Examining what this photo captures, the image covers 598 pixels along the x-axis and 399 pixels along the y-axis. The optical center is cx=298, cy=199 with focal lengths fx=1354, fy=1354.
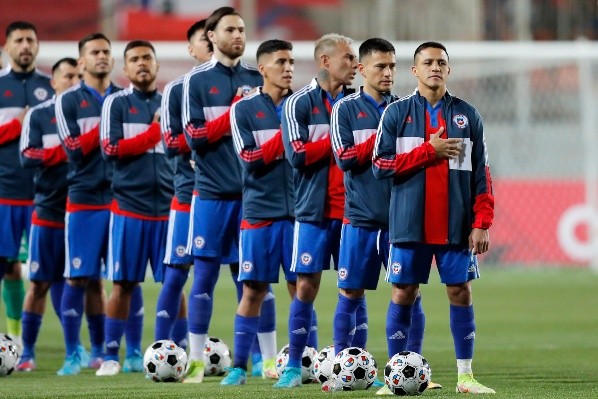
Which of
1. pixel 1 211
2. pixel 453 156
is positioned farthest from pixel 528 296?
pixel 453 156

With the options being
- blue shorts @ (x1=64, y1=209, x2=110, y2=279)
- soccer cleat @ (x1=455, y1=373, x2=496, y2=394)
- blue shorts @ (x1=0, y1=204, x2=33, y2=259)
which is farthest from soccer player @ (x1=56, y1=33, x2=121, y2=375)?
soccer cleat @ (x1=455, y1=373, x2=496, y2=394)

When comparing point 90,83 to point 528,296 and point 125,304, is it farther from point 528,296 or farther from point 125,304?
point 528,296

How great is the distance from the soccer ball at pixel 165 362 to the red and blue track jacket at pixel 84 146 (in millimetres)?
1777

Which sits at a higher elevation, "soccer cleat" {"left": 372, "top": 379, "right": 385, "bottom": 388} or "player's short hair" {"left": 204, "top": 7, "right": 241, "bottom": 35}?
"player's short hair" {"left": 204, "top": 7, "right": 241, "bottom": 35}

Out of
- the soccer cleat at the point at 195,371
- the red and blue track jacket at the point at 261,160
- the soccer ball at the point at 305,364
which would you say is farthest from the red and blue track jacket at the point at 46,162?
the soccer ball at the point at 305,364

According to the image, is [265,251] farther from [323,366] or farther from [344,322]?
[323,366]

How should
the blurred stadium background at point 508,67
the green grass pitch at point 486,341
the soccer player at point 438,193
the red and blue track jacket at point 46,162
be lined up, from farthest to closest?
1. the blurred stadium background at point 508,67
2. the red and blue track jacket at point 46,162
3. the green grass pitch at point 486,341
4. the soccer player at point 438,193

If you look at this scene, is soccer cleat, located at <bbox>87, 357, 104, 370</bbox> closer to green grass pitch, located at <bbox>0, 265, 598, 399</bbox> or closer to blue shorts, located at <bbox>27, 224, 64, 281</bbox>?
green grass pitch, located at <bbox>0, 265, 598, 399</bbox>

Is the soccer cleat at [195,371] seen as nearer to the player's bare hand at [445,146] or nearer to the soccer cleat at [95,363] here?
the soccer cleat at [95,363]

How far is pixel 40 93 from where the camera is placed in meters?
10.9

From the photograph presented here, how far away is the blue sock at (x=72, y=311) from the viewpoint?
9938mm

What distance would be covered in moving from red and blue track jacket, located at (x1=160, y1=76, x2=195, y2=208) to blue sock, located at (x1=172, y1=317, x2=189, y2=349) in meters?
1.07

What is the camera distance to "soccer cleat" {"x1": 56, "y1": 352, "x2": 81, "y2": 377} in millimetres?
9562

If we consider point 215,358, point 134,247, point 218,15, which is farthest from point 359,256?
point 134,247
